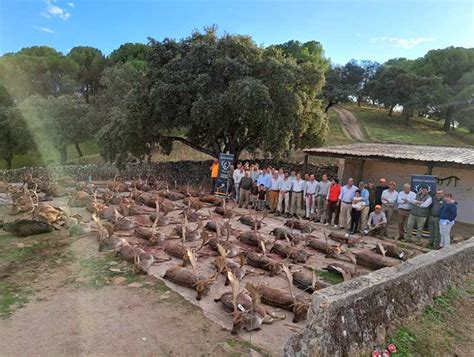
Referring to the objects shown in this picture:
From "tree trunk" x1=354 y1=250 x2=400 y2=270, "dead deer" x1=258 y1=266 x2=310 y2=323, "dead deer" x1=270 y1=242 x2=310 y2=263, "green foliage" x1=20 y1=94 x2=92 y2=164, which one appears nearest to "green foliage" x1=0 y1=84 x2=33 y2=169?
"green foliage" x1=20 y1=94 x2=92 y2=164

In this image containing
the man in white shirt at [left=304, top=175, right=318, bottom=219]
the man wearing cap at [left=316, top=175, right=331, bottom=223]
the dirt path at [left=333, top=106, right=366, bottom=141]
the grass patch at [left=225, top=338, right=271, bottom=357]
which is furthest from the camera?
the dirt path at [left=333, top=106, right=366, bottom=141]

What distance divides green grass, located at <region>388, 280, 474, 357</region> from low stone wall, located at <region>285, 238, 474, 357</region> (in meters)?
0.12

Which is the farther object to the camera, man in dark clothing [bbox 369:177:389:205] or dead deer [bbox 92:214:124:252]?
man in dark clothing [bbox 369:177:389:205]

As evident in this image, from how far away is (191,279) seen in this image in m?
7.35

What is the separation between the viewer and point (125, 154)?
21109 millimetres

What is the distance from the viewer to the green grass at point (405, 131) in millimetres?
36312

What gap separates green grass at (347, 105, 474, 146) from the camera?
36312 millimetres

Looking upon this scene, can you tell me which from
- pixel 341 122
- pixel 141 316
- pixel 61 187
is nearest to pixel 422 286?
pixel 141 316

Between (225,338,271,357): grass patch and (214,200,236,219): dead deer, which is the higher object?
(225,338,271,357): grass patch

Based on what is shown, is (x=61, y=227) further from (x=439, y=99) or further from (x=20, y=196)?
(x=439, y=99)

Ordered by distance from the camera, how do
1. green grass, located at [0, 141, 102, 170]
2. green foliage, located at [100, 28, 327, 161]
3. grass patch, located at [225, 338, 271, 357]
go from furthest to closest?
green grass, located at [0, 141, 102, 170] < green foliage, located at [100, 28, 327, 161] < grass patch, located at [225, 338, 271, 357]

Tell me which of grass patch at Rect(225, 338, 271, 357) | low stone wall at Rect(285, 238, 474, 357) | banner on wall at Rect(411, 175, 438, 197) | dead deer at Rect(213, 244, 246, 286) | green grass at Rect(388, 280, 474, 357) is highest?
banner on wall at Rect(411, 175, 438, 197)

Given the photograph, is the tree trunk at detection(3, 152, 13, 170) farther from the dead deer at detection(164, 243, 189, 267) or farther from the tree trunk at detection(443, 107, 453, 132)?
the tree trunk at detection(443, 107, 453, 132)

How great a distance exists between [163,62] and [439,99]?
3032cm
